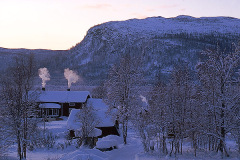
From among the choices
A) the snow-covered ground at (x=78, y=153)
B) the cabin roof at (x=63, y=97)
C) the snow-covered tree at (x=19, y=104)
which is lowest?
the snow-covered ground at (x=78, y=153)

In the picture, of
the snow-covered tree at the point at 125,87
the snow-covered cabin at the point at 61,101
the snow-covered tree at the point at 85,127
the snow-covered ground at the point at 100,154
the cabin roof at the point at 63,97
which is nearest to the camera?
the snow-covered ground at the point at 100,154

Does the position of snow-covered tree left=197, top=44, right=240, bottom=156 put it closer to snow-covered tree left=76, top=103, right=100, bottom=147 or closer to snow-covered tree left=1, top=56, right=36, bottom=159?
snow-covered tree left=76, top=103, right=100, bottom=147

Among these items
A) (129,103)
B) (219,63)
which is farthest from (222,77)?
(129,103)

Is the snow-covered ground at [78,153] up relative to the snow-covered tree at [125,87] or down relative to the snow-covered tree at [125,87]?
down

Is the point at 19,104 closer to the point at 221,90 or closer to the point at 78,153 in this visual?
the point at 78,153

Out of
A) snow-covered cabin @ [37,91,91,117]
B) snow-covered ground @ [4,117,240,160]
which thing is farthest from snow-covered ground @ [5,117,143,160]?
snow-covered cabin @ [37,91,91,117]

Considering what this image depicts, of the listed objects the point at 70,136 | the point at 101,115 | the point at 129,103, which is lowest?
the point at 70,136

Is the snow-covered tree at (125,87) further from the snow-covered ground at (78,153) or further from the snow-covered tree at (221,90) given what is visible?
the snow-covered tree at (221,90)

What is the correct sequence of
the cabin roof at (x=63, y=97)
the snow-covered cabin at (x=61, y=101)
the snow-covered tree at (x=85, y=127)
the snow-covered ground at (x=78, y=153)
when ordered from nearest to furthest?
the snow-covered ground at (x=78, y=153)
the snow-covered tree at (x=85, y=127)
the snow-covered cabin at (x=61, y=101)
the cabin roof at (x=63, y=97)

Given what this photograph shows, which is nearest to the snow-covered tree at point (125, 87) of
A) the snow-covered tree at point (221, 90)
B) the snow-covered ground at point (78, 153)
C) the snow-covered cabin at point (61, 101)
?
the snow-covered ground at point (78, 153)

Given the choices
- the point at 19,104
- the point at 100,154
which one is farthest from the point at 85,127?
the point at 19,104

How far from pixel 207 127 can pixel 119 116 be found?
40.5 ft

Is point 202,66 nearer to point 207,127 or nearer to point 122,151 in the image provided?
point 207,127

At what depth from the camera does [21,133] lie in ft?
69.1
